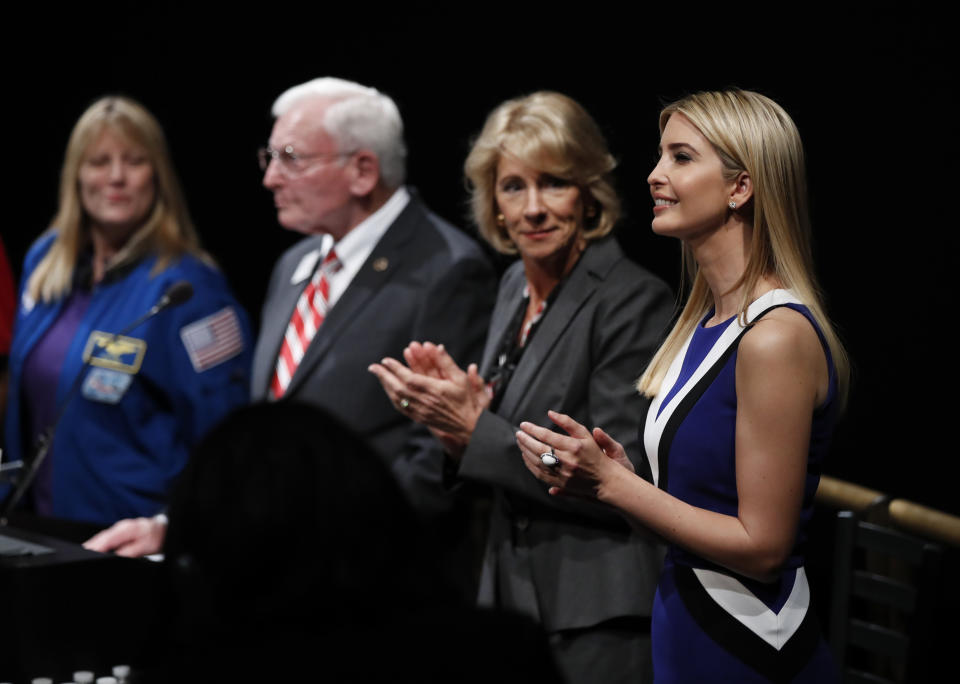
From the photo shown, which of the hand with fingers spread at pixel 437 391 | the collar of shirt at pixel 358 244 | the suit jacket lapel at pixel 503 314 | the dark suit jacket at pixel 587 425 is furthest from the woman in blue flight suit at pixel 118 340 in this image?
the dark suit jacket at pixel 587 425

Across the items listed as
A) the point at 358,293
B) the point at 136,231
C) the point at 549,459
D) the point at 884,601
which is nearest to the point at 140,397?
the point at 136,231

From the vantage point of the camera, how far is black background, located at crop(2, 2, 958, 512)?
3.21m

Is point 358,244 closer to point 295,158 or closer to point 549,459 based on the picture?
point 295,158

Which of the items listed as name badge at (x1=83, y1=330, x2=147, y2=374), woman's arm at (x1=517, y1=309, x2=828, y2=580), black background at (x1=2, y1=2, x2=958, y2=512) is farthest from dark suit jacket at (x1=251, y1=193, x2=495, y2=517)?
woman's arm at (x1=517, y1=309, x2=828, y2=580)

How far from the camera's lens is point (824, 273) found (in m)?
3.37

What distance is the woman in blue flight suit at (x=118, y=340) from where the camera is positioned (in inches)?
132

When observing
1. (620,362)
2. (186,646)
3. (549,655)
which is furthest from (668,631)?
(186,646)

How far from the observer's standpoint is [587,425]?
247 cm

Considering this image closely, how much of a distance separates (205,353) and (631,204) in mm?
1250

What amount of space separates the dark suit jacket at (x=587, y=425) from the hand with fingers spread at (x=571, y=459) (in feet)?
1.53

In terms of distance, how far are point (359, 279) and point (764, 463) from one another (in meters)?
1.54

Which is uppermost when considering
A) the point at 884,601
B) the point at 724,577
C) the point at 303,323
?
the point at 303,323

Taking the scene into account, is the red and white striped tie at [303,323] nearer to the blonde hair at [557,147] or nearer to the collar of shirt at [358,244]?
the collar of shirt at [358,244]

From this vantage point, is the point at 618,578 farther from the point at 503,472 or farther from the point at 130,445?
the point at 130,445
